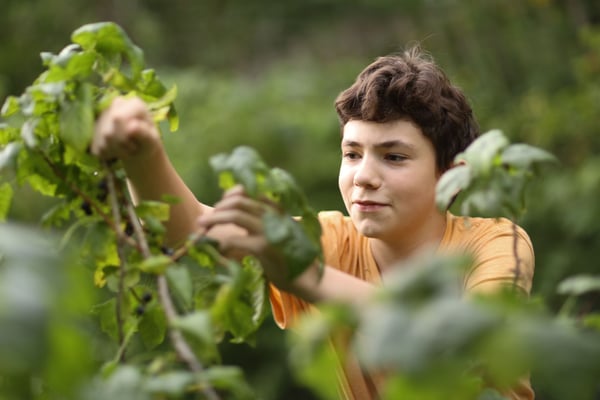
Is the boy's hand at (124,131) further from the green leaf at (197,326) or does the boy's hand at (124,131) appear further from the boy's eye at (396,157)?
the boy's eye at (396,157)

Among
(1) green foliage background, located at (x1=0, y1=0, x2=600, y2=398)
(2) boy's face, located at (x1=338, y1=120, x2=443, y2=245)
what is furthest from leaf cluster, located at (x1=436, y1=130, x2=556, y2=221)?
(1) green foliage background, located at (x1=0, y1=0, x2=600, y2=398)

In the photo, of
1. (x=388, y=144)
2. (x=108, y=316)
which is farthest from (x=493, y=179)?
(x=388, y=144)

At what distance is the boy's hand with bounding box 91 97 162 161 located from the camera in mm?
1559

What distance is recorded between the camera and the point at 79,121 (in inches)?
62.0

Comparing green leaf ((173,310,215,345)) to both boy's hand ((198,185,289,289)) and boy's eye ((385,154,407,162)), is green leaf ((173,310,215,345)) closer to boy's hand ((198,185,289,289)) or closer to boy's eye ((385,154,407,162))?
boy's hand ((198,185,289,289))

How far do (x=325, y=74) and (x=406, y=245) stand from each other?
791cm

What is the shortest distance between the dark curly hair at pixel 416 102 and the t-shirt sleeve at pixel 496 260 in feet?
0.99

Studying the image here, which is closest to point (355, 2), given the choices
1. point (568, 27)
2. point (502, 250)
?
point (568, 27)

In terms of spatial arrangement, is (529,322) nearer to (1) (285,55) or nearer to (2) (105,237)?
(2) (105,237)

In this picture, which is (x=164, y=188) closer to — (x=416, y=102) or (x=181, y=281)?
(x=181, y=281)

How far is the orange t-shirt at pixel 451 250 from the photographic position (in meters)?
2.17

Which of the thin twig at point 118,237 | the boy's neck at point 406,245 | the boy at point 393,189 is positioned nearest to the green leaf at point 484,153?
the boy at point 393,189

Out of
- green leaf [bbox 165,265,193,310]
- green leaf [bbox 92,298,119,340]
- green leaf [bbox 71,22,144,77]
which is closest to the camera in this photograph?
green leaf [bbox 165,265,193,310]

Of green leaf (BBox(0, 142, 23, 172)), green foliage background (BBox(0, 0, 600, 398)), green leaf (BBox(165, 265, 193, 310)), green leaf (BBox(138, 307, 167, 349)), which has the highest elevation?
green foliage background (BBox(0, 0, 600, 398))
